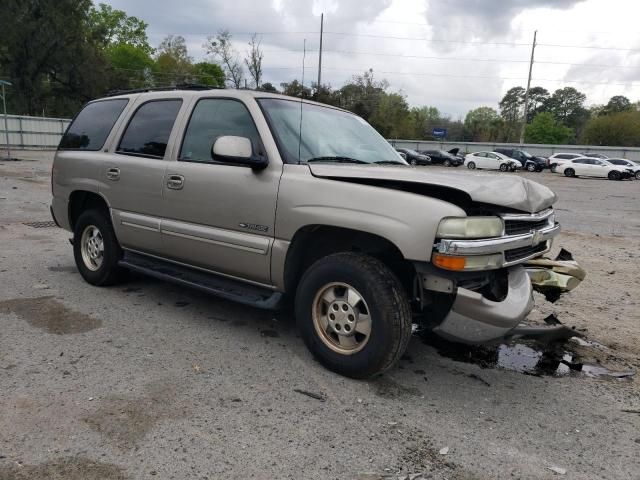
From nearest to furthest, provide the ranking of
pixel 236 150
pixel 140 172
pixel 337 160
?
1. pixel 236 150
2. pixel 337 160
3. pixel 140 172

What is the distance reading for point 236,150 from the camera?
358 cm

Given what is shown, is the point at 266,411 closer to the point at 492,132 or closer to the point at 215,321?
the point at 215,321

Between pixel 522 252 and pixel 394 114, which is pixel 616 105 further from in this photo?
pixel 522 252

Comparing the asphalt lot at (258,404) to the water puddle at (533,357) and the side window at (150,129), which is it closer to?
the water puddle at (533,357)

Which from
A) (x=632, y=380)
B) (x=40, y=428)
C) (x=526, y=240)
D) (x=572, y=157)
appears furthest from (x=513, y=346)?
(x=572, y=157)

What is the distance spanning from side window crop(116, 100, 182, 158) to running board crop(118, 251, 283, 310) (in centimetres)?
99

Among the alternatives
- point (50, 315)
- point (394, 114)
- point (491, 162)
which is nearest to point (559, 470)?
point (50, 315)

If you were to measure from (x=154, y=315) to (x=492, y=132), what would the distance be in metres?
90.3

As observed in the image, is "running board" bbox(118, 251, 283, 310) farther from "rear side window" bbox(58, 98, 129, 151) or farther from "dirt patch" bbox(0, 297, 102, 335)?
"rear side window" bbox(58, 98, 129, 151)

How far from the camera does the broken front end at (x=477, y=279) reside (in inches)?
116

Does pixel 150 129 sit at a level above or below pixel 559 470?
above

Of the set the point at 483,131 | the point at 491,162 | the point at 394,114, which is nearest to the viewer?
the point at 491,162

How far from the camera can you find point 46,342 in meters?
3.85

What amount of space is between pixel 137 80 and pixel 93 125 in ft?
230
